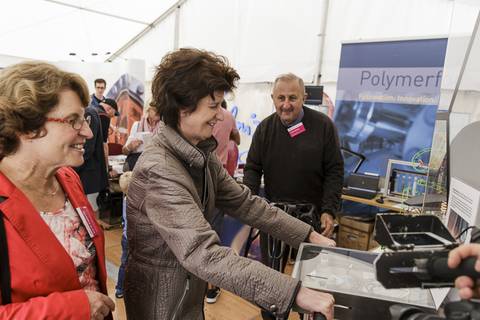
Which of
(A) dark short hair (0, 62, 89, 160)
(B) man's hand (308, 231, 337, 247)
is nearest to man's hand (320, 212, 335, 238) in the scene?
(B) man's hand (308, 231, 337, 247)

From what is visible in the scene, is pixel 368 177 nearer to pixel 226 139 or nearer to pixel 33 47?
pixel 226 139

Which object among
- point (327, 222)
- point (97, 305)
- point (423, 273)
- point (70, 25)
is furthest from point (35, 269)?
point (70, 25)

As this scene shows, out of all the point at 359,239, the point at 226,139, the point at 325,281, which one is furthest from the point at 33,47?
the point at 325,281

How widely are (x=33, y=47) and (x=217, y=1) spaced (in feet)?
12.1

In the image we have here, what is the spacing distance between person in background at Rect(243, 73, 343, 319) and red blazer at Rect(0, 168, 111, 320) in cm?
144

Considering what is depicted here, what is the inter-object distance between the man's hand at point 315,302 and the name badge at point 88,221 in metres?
0.68

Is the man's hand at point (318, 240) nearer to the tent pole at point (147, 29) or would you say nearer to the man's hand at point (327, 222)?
the man's hand at point (327, 222)

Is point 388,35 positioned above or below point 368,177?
above

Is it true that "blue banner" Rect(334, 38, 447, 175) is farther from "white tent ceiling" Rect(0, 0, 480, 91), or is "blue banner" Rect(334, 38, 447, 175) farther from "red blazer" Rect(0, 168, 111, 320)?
"red blazer" Rect(0, 168, 111, 320)

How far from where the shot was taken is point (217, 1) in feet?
21.5

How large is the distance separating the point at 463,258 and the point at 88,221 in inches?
40.8

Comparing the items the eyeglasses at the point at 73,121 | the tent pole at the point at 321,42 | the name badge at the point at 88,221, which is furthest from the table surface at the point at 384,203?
the eyeglasses at the point at 73,121

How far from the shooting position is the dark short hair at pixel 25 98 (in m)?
0.94

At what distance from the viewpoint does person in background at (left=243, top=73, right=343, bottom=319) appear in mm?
2330
